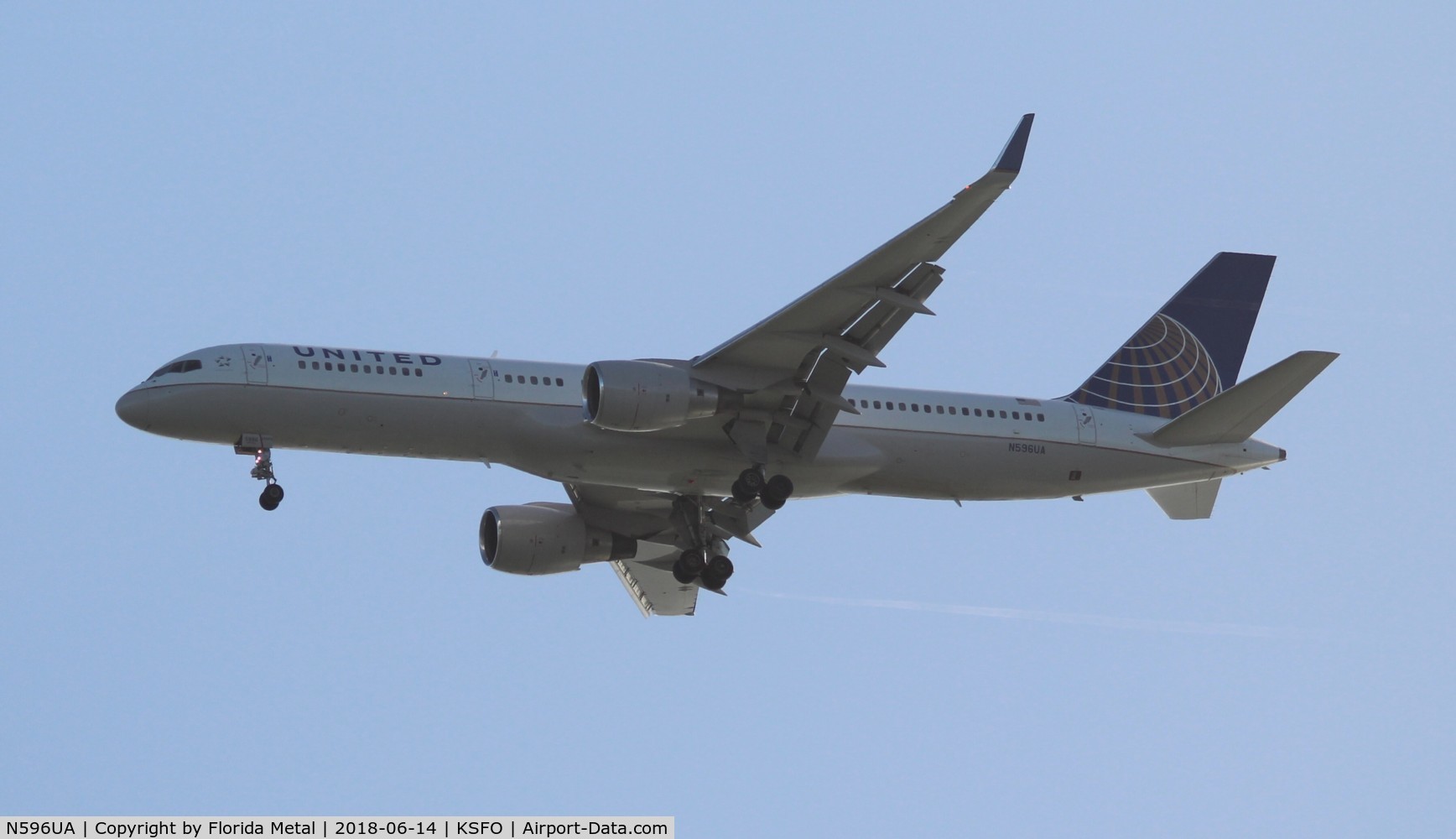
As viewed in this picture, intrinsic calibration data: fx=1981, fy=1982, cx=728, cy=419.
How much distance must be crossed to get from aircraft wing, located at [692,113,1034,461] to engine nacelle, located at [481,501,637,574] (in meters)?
6.19

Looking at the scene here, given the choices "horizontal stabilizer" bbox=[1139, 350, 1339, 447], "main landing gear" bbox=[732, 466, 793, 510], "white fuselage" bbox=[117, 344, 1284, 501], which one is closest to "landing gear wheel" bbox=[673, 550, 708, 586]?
"white fuselage" bbox=[117, 344, 1284, 501]

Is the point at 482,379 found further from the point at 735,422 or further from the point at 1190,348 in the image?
the point at 1190,348

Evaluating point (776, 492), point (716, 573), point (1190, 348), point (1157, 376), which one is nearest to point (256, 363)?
point (776, 492)

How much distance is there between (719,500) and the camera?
4284 centimetres

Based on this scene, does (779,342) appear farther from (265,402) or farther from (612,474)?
(265,402)

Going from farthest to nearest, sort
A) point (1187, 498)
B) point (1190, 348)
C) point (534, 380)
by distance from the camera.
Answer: point (1190, 348) → point (1187, 498) → point (534, 380)

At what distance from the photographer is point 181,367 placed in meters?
37.7

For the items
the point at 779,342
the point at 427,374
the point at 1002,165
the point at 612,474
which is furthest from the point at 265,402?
the point at 1002,165

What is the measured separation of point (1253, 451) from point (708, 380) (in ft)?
39.4

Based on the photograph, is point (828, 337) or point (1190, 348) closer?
point (828, 337)

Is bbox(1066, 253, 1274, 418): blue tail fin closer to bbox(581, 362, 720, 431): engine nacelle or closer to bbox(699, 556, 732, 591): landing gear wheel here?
bbox(699, 556, 732, 591): landing gear wheel

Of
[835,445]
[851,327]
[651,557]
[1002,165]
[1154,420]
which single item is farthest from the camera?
[651,557]

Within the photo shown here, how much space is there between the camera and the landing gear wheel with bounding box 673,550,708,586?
4184 centimetres

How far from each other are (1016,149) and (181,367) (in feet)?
53.9
